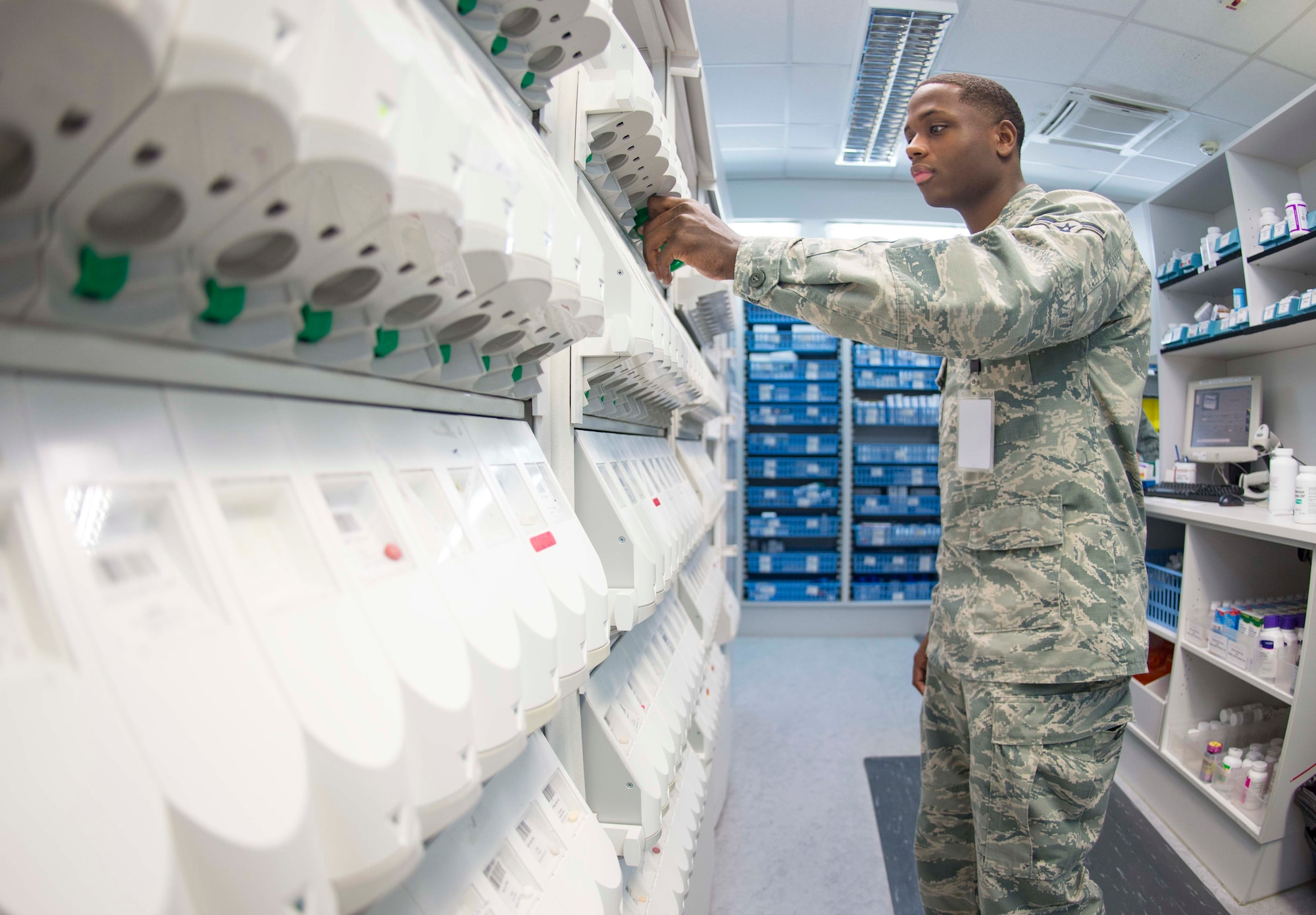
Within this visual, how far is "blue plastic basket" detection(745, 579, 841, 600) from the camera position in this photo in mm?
5125

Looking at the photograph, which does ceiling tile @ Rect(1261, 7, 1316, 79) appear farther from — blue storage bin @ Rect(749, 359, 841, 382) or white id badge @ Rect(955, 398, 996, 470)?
white id badge @ Rect(955, 398, 996, 470)

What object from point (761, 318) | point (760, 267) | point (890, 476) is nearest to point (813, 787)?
point (760, 267)

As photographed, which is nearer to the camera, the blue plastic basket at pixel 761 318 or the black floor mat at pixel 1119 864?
the black floor mat at pixel 1119 864

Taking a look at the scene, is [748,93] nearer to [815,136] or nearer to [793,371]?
[815,136]

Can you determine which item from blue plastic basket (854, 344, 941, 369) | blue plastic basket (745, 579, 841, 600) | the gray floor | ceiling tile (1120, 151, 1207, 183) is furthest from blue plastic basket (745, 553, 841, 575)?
ceiling tile (1120, 151, 1207, 183)

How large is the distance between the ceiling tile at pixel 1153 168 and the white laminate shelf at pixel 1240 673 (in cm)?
408

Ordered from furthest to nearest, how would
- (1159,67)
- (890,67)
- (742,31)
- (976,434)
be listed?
1. (890,67)
2. (1159,67)
3. (742,31)
4. (976,434)

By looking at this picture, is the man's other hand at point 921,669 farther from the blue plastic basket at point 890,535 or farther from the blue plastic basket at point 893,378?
the blue plastic basket at point 893,378

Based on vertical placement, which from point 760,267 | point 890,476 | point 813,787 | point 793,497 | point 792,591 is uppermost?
point 760,267

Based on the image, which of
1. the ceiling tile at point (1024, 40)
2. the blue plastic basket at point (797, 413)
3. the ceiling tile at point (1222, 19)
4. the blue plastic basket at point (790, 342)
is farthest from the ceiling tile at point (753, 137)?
the ceiling tile at point (1222, 19)

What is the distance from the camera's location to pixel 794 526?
5.29 metres

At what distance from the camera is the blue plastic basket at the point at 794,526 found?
525 cm

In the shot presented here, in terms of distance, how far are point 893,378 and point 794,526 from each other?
58.6 inches

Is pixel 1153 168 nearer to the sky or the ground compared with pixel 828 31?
nearer to the ground
